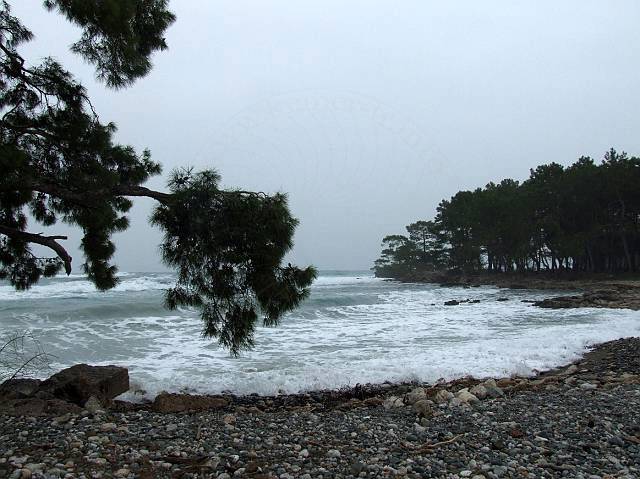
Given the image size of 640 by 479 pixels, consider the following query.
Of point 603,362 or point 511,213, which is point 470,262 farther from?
point 603,362

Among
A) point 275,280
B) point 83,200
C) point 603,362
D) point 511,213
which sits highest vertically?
point 511,213

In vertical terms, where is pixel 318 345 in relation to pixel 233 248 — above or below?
below

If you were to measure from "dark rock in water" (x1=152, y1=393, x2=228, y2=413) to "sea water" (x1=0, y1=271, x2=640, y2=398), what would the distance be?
1.26 meters

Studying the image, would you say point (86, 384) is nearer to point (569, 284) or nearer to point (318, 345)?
point (318, 345)

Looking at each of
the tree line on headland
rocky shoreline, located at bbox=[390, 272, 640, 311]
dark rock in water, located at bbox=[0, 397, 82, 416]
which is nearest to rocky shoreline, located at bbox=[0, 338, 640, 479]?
dark rock in water, located at bbox=[0, 397, 82, 416]

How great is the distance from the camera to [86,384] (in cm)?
714

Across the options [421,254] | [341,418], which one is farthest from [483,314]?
[421,254]

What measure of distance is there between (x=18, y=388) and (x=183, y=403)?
267 cm

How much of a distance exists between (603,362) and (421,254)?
71.4m

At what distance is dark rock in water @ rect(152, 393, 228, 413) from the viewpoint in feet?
20.7

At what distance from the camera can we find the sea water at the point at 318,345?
903 cm

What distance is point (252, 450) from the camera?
4.04 meters

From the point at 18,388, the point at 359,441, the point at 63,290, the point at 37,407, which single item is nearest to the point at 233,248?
the point at 359,441

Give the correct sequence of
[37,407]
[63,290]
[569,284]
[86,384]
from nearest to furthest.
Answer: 1. [37,407]
2. [86,384]
3. [63,290]
4. [569,284]
